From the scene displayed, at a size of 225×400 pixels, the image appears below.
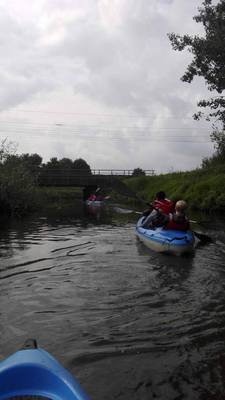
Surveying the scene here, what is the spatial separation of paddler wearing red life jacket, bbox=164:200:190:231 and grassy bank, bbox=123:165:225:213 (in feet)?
62.4

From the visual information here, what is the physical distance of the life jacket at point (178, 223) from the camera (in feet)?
48.1

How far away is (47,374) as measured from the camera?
4238 millimetres

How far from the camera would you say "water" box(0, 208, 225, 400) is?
5.74 m

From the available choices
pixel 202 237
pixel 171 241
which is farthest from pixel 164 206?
pixel 202 237

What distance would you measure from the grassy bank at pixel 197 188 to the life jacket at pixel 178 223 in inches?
748

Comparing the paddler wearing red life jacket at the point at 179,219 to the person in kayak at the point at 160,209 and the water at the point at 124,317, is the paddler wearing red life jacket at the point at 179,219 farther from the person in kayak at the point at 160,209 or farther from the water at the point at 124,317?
the person in kayak at the point at 160,209

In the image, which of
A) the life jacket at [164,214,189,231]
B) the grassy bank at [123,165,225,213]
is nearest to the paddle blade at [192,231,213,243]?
the life jacket at [164,214,189,231]

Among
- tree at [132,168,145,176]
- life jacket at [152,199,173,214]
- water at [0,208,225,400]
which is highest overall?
tree at [132,168,145,176]

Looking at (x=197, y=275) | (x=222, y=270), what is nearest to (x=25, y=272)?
(x=197, y=275)

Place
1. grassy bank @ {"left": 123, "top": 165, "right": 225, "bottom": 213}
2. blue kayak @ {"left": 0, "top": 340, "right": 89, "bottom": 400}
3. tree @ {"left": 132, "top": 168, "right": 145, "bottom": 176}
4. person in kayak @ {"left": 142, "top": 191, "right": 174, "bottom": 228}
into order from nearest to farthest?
blue kayak @ {"left": 0, "top": 340, "right": 89, "bottom": 400}, person in kayak @ {"left": 142, "top": 191, "right": 174, "bottom": 228}, grassy bank @ {"left": 123, "top": 165, "right": 225, "bottom": 213}, tree @ {"left": 132, "top": 168, "right": 145, "bottom": 176}

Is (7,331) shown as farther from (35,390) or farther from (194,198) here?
(194,198)

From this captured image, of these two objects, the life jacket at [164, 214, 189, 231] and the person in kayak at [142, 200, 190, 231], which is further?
the life jacket at [164, 214, 189, 231]

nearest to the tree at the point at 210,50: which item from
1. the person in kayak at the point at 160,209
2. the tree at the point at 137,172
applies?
the person in kayak at the point at 160,209

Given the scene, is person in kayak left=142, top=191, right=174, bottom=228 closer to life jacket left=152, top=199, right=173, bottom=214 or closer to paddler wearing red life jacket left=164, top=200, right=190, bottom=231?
life jacket left=152, top=199, right=173, bottom=214
